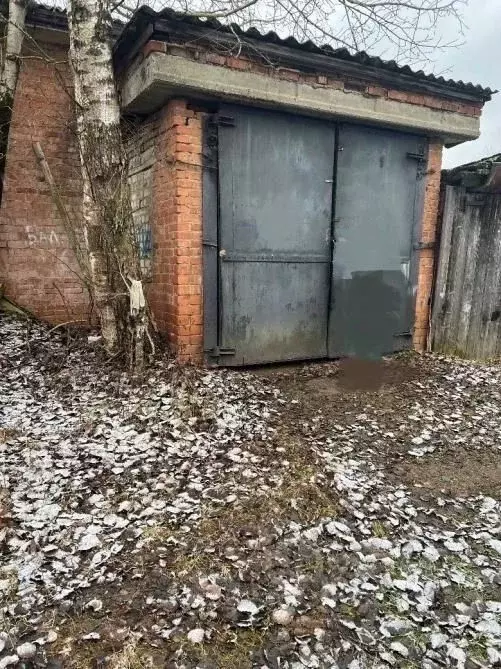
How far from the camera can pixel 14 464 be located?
3.25m

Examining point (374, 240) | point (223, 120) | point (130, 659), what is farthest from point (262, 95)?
point (130, 659)

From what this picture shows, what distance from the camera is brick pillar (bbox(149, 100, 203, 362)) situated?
15.0 feet

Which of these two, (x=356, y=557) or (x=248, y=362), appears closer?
(x=356, y=557)

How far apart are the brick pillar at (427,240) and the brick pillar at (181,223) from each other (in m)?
3.13

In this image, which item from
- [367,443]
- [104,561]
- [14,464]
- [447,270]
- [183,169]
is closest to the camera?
[104,561]

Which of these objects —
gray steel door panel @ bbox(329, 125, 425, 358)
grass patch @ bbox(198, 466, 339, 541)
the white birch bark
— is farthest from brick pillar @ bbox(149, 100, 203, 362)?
grass patch @ bbox(198, 466, 339, 541)

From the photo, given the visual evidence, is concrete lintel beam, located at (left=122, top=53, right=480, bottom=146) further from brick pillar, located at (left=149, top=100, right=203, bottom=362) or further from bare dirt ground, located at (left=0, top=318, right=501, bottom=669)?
bare dirt ground, located at (left=0, top=318, right=501, bottom=669)

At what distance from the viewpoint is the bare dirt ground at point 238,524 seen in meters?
2.04

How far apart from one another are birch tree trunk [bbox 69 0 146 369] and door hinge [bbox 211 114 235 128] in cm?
95

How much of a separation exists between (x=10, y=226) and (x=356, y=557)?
568 cm

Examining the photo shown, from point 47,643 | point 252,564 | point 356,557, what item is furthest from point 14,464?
point 356,557

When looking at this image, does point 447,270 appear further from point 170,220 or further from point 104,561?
point 104,561

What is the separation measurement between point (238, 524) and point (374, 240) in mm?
4145

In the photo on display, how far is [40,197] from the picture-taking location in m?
6.04
